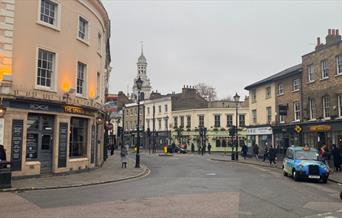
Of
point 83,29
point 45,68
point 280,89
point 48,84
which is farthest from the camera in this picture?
point 280,89

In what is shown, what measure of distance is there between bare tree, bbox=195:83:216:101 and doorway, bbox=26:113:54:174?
232 ft

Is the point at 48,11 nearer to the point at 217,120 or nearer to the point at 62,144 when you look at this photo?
the point at 62,144

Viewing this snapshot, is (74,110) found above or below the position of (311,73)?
below

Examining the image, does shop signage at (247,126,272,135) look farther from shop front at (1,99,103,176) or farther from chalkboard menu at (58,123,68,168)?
chalkboard menu at (58,123,68,168)

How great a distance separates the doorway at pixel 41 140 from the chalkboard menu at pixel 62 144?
453 millimetres

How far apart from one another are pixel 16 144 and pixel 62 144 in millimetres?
2823

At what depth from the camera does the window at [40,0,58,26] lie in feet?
61.3

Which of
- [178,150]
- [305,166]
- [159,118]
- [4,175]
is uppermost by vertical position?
[159,118]

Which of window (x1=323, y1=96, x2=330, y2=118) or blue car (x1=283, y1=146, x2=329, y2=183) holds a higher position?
window (x1=323, y1=96, x2=330, y2=118)

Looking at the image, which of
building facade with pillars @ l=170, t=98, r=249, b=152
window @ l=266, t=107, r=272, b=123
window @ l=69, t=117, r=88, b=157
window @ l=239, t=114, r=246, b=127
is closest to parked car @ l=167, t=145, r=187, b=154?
building facade with pillars @ l=170, t=98, r=249, b=152

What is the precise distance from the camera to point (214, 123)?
62406 millimetres

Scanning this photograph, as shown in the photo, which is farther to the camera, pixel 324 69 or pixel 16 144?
pixel 324 69

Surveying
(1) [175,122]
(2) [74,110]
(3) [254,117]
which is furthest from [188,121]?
(2) [74,110]

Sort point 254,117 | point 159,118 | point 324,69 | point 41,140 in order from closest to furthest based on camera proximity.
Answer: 1. point 41,140
2. point 324,69
3. point 254,117
4. point 159,118
